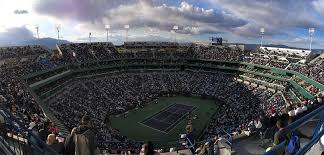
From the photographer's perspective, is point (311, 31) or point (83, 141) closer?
point (83, 141)

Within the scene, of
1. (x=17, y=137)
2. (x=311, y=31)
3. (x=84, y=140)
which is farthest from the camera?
(x=311, y=31)

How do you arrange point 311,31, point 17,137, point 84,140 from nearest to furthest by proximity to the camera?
1. point 84,140
2. point 17,137
3. point 311,31

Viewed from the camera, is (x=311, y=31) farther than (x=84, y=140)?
Yes

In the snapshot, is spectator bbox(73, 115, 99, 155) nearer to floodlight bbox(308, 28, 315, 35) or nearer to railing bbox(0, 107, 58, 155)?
railing bbox(0, 107, 58, 155)

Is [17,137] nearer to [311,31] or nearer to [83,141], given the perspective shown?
[83,141]

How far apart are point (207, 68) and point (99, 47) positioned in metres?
29.3

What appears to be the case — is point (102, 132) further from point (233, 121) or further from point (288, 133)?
point (288, 133)

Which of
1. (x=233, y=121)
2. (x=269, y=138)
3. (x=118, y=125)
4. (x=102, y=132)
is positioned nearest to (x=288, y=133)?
(x=269, y=138)

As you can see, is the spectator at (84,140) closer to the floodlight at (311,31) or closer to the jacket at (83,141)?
the jacket at (83,141)

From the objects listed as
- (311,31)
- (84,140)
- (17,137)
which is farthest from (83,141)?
(311,31)

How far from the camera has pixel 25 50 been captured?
6200 centimetres

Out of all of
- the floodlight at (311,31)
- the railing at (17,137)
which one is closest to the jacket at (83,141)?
the railing at (17,137)

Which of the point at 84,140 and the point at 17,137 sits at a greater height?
the point at 84,140

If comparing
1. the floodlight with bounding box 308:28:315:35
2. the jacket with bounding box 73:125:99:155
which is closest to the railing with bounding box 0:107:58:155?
the jacket with bounding box 73:125:99:155
